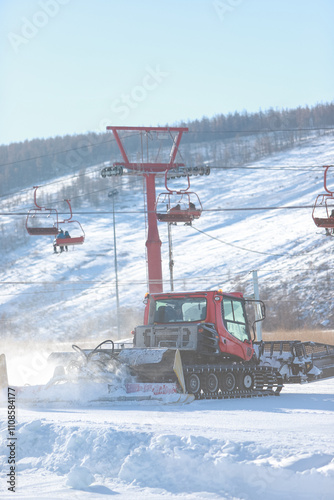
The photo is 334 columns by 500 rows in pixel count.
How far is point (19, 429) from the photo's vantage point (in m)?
9.56

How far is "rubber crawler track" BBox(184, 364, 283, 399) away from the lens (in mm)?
15234

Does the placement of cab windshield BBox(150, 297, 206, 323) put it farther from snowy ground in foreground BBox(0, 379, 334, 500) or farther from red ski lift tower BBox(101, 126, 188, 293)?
red ski lift tower BBox(101, 126, 188, 293)

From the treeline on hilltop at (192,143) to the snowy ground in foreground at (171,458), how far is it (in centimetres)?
14232

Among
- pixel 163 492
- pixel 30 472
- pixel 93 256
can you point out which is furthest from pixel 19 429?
pixel 93 256

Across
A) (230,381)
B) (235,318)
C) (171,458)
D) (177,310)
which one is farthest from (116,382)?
(171,458)

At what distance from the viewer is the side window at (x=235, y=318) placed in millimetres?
17000

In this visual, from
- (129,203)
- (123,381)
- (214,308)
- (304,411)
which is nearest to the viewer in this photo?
(304,411)

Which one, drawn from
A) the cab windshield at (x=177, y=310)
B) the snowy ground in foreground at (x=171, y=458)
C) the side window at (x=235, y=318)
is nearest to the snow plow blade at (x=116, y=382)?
the cab windshield at (x=177, y=310)

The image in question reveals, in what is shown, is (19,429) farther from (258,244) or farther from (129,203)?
(129,203)

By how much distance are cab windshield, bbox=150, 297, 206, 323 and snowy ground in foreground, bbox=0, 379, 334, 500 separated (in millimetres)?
5945

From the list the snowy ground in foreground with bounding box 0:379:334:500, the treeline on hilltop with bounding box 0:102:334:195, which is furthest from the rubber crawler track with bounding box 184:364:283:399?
the treeline on hilltop with bounding box 0:102:334:195

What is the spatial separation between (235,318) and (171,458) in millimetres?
9850

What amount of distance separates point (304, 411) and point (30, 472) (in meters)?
6.07

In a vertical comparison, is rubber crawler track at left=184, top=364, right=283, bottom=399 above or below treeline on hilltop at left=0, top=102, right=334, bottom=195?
below
